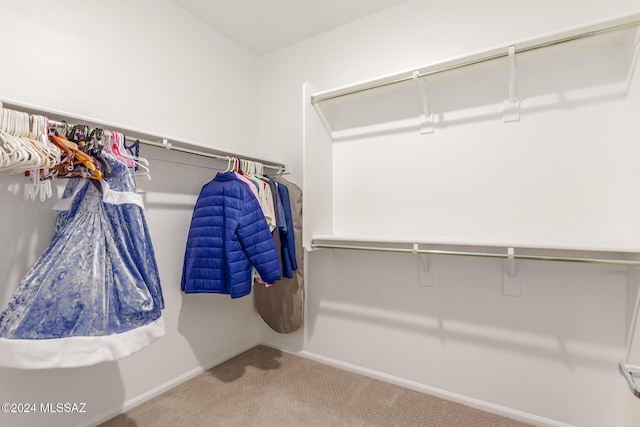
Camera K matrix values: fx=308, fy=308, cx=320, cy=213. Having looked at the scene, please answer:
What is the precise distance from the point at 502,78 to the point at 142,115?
2.14 meters

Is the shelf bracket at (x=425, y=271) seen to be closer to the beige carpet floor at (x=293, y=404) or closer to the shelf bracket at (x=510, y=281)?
the shelf bracket at (x=510, y=281)

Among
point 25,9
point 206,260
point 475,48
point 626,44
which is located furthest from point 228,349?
point 626,44

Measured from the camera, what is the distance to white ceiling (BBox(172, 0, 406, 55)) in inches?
81.3

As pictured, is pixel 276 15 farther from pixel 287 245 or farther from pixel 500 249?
pixel 500 249

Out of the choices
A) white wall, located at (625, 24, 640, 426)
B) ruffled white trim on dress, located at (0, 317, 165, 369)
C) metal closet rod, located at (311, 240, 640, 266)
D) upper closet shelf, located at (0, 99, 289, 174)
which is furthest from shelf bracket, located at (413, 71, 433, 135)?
ruffled white trim on dress, located at (0, 317, 165, 369)

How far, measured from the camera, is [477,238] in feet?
5.90

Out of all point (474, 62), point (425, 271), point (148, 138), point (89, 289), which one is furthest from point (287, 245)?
point (474, 62)

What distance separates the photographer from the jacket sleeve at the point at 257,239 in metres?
1.86

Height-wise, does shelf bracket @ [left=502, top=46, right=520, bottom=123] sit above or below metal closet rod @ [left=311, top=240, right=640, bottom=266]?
above

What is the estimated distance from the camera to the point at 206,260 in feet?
6.20

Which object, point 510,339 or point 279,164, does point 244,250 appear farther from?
point 510,339

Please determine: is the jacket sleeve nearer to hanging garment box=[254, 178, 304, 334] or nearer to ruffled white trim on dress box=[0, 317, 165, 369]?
hanging garment box=[254, 178, 304, 334]

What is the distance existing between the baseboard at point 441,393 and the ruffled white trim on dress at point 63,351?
1.45 m

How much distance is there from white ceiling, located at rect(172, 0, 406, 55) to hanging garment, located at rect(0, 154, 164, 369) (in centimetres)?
140
